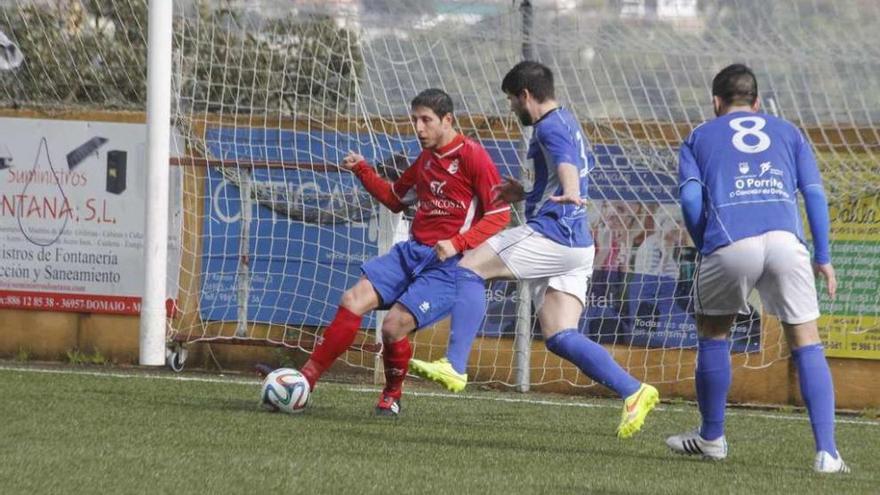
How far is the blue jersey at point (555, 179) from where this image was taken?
7.84 metres

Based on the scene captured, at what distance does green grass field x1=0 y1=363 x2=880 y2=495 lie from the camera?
20.2ft

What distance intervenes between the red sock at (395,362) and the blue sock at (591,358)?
1.13 meters

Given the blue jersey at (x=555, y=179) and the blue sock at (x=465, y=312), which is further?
the blue sock at (x=465, y=312)

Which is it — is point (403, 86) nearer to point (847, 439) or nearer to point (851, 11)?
point (851, 11)

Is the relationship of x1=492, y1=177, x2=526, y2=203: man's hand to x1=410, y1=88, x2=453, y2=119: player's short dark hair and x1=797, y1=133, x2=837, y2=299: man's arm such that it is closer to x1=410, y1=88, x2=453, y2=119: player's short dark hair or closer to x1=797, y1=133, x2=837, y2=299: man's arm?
x1=410, y1=88, x2=453, y2=119: player's short dark hair

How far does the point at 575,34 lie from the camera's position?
36.7ft

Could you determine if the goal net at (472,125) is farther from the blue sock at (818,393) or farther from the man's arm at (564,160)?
the blue sock at (818,393)

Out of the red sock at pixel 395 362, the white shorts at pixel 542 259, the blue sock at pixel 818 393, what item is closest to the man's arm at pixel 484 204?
the white shorts at pixel 542 259

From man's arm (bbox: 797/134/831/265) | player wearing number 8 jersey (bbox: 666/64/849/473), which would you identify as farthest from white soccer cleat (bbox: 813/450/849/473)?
man's arm (bbox: 797/134/831/265)

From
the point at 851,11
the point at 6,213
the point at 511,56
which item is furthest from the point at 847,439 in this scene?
the point at 6,213

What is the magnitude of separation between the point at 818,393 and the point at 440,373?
1.89 m

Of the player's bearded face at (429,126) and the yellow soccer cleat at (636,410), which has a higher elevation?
the player's bearded face at (429,126)

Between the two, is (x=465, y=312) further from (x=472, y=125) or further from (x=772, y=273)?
(x=472, y=125)

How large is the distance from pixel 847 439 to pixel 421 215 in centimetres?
258
